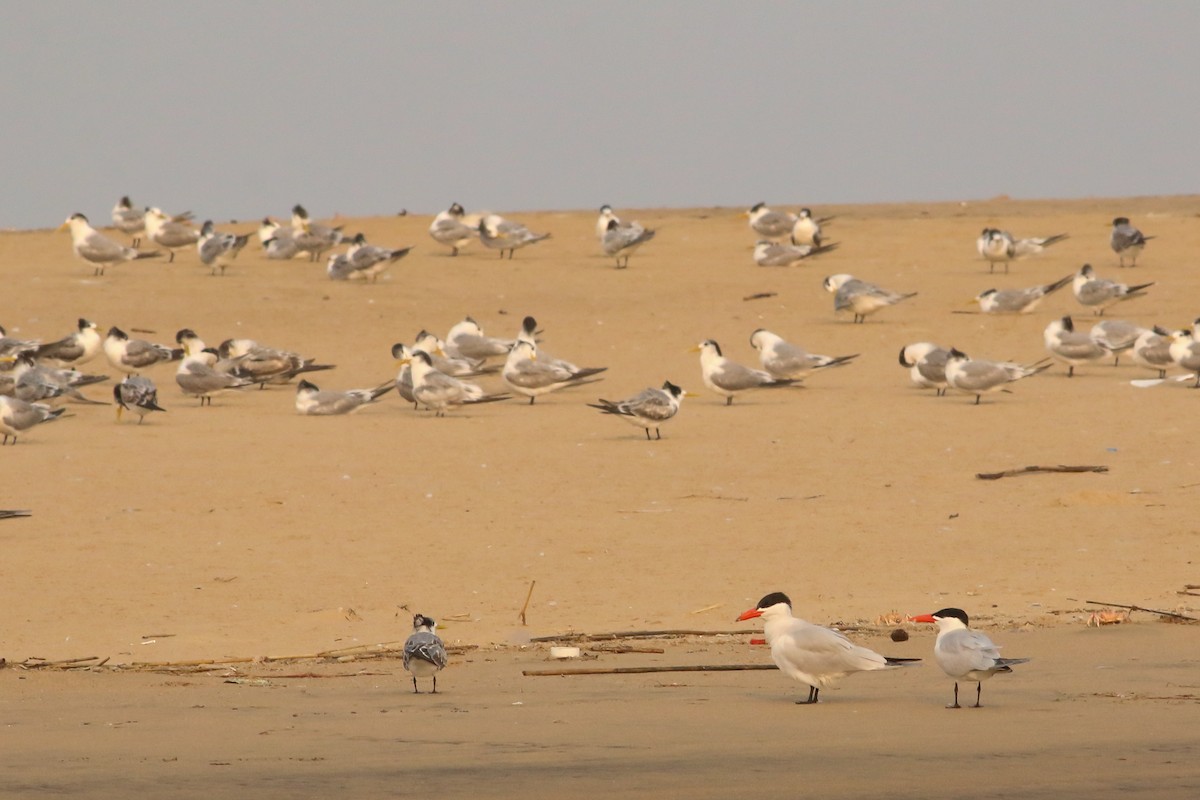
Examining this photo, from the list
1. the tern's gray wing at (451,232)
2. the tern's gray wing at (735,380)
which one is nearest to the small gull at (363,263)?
the tern's gray wing at (451,232)

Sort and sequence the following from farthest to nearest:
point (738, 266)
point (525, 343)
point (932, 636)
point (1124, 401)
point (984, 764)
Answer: point (738, 266)
point (525, 343)
point (1124, 401)
point (932, 636)
point (984, 764)

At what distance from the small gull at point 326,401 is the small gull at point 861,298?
22.4 feet

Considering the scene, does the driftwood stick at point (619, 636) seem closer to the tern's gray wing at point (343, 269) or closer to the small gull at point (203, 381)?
the small gull at point (203, 381)

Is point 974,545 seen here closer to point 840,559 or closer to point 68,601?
point 840,559

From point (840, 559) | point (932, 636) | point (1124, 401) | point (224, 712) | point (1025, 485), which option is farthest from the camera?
point (1124, 401)

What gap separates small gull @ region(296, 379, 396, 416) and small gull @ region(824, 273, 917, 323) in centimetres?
684

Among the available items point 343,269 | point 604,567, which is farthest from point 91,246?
→ point 604,567

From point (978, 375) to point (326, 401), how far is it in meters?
5.89

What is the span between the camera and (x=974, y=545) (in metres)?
10.2

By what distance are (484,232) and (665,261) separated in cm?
286

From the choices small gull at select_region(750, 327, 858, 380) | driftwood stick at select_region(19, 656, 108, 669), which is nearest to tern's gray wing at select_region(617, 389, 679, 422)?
small gull at select_region(750, 327, 858, 380)

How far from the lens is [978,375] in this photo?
52.5 ft

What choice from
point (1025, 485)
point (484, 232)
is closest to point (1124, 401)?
point (1025, 485)

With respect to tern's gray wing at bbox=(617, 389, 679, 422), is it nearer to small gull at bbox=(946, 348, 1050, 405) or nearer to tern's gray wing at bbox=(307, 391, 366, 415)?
tern's gray wing at bbox=(307, 391, 366, 415)
